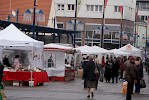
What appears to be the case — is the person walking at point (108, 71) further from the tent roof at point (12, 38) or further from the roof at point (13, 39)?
the tent roof at point (12, 38)

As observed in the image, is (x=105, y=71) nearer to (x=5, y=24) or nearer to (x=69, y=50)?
(x=69, y=50)

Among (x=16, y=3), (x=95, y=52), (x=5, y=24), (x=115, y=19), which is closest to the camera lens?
(x=5, y=24)

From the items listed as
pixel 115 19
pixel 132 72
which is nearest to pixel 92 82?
pixel 132 72

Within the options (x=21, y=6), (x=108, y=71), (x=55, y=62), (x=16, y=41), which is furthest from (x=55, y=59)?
(x=21, y=6)

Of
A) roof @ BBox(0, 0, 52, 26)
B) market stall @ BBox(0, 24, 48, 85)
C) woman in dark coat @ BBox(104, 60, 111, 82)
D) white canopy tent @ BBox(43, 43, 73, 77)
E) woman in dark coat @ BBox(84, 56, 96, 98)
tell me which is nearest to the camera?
woman in dark coat @ BBox(84, 56, 96, 98)

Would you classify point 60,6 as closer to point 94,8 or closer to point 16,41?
point 94,8

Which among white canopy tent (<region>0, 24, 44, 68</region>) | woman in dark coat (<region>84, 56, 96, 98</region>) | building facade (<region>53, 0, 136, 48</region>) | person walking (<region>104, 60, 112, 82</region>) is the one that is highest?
building facade (<region>53, 0, 136, 48</region>)

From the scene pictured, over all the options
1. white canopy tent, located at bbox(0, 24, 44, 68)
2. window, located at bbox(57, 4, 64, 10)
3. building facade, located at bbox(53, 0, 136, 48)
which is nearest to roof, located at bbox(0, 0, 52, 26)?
building facade, located at bbox(53, 0, 136, 48)

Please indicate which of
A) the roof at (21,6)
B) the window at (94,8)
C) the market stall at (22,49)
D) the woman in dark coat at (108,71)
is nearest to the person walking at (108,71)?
the woman in dark coat at (108,71)

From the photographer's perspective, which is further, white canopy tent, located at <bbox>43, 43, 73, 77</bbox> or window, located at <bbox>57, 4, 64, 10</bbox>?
window, located at <bbox>57, 4, 64, 10</bbox>

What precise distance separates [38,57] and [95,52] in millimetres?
16252

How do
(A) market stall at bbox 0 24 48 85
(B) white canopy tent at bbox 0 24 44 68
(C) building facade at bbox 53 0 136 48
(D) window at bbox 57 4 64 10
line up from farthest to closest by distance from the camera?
(D) window at bbox 57 4 64 10
(C) building facade at bbox 53 0 136 48
(A) market stall at bbox 0 24 48 85
(B) white canopy tent at bbox 0 24 44 68

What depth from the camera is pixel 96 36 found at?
10056 cm

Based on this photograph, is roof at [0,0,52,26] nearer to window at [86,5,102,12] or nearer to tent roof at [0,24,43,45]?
window at [86,5,102,12]
